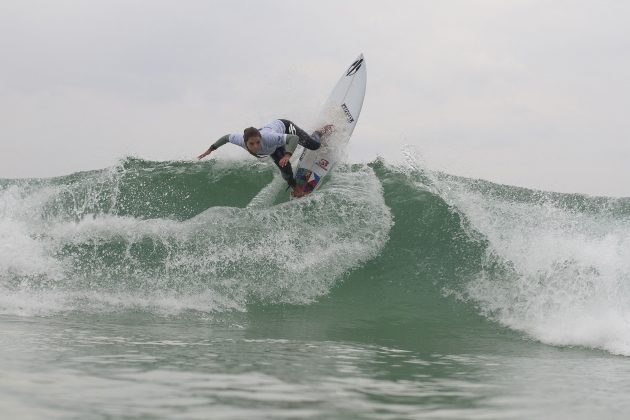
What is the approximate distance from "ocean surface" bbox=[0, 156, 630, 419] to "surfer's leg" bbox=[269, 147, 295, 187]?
0.52m

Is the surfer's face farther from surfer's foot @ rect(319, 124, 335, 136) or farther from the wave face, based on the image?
surfer's foot @ rect(319, 124, 335, 136)

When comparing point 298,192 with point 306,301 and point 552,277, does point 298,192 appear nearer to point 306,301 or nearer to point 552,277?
point 306,301

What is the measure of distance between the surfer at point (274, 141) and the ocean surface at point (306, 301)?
698 mm

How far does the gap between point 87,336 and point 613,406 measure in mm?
3359

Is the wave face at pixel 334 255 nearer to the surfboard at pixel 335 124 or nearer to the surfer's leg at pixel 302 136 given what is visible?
the surfboard at pixel 335 124

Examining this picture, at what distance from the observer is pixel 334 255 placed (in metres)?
7.93

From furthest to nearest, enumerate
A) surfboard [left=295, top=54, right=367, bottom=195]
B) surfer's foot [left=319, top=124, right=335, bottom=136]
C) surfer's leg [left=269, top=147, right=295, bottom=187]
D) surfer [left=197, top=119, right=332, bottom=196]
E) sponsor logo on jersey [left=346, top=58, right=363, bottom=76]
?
1. sponsor logo on jersey [left=346, top=58, right=363, bottom=76]
2. surfer's foot [left=319, top=124, right=335, bottom=136]
3. surfboard [left=295, top=54, right=367, bottom=195]
4. surfer's leg [left=269, top=147, right=295, bottom=187]
5. surfer [left=197, top=119, right=332, bottom=196]

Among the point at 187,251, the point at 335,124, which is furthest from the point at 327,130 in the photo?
the point at 187,251

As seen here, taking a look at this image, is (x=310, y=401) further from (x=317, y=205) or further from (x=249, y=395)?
(x=317, y=205)

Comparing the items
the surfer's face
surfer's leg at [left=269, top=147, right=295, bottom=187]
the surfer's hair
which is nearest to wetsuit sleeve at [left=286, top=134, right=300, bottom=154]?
surfer's leg at [left=269, top=147, right=295, bottom=187]

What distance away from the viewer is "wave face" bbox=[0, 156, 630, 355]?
21.1ft

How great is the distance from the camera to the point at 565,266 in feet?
23.0

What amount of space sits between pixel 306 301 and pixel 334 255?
106 centimetres

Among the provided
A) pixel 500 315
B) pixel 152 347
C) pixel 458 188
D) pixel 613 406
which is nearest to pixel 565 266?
pixel 500 315
